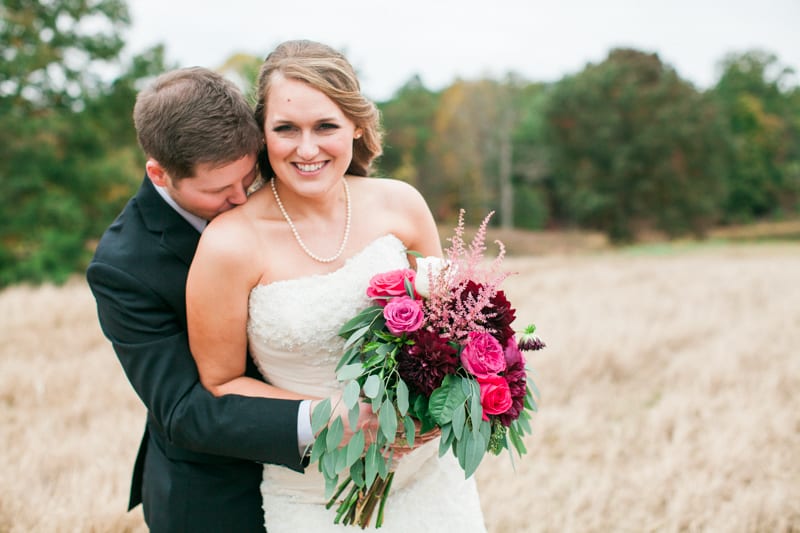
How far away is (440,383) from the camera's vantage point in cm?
223

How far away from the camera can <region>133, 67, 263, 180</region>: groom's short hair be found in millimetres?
2369

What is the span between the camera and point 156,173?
8.20 feet

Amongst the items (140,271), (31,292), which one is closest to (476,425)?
(140,271)

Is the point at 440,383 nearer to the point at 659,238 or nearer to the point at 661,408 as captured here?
the point at 661,408

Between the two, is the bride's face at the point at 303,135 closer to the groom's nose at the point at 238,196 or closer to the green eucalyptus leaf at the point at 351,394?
the groom's nose at the point at 238,196

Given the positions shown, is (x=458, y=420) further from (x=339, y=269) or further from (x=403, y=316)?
(x=339, y=269)

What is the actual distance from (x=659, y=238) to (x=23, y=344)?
1294 inches

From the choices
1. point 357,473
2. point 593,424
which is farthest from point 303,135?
point 593,424

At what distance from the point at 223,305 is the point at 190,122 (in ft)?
2.38

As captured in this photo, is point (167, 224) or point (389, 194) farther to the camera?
point (389, 194)

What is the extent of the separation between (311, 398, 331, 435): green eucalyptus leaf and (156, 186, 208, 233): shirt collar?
0.97m

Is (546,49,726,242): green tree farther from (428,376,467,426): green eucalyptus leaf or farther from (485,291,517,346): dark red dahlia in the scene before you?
(428,376,467,426): green eucalyptus leaf

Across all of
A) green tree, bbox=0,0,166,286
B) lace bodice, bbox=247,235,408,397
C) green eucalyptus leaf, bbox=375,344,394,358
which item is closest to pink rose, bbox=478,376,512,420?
green eucalyptus leaf, bbox=375,344,394,358

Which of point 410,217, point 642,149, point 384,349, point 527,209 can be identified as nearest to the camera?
point 384,349
